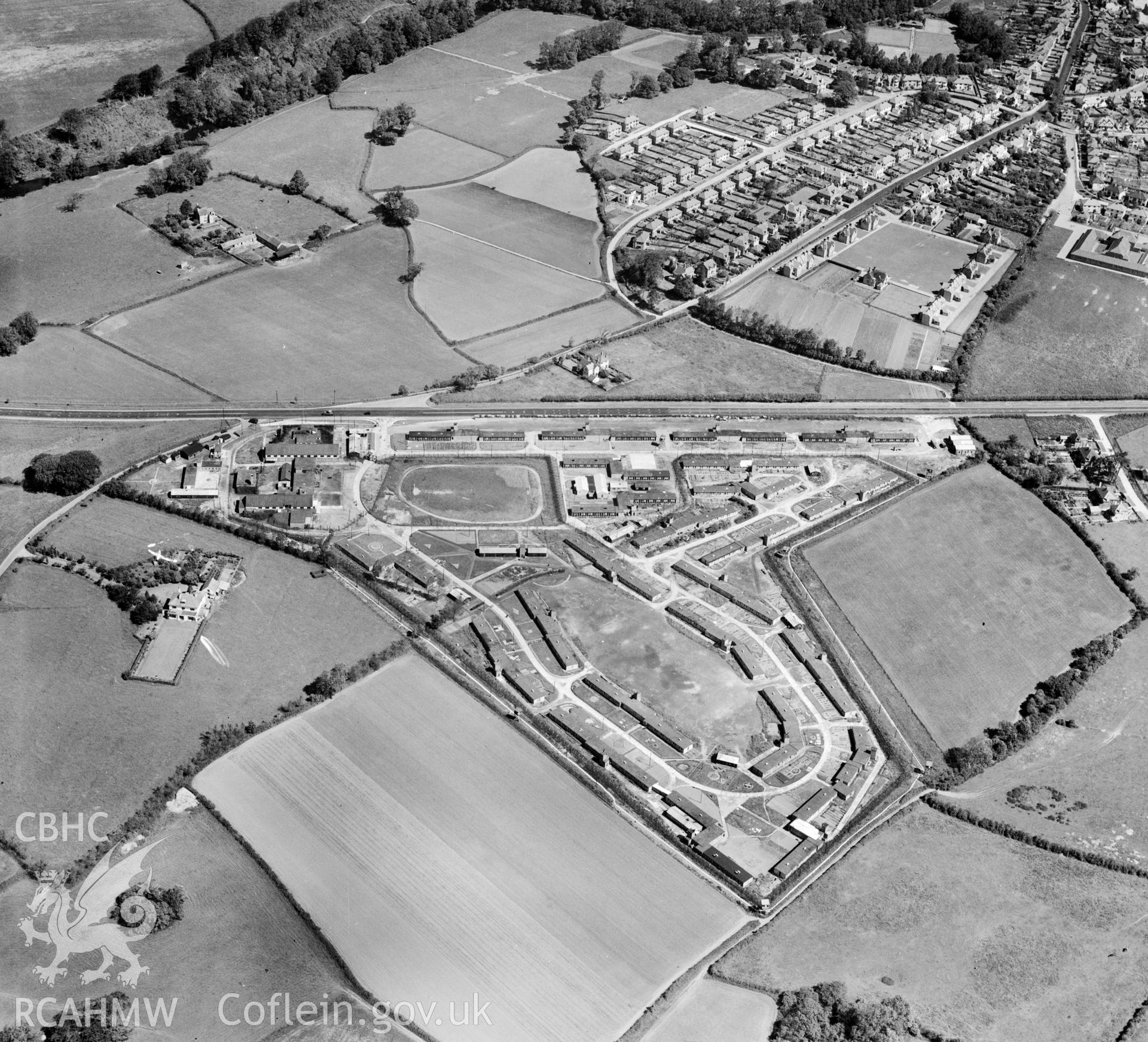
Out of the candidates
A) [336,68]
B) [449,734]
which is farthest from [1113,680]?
[336,68]

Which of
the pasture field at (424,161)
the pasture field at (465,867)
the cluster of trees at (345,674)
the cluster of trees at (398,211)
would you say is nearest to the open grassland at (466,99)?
the pasture field at (424,161)

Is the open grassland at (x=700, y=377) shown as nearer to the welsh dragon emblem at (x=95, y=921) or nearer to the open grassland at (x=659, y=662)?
the open grassland at (x=659, y=662)

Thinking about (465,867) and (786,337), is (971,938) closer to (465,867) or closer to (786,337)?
(465,867)

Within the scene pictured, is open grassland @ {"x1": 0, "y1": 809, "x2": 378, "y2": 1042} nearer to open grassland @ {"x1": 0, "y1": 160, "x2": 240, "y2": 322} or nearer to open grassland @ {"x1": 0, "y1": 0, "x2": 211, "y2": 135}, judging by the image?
open grassland @ {"x1": 0, "y1": 160, "x2": 240, "y2": 322}

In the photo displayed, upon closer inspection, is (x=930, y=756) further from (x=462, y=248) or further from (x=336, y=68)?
(x=336, y=68)

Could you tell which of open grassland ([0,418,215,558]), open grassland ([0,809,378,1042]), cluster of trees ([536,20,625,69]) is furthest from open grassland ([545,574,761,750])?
cluster of trees ([536,20,625,69])
